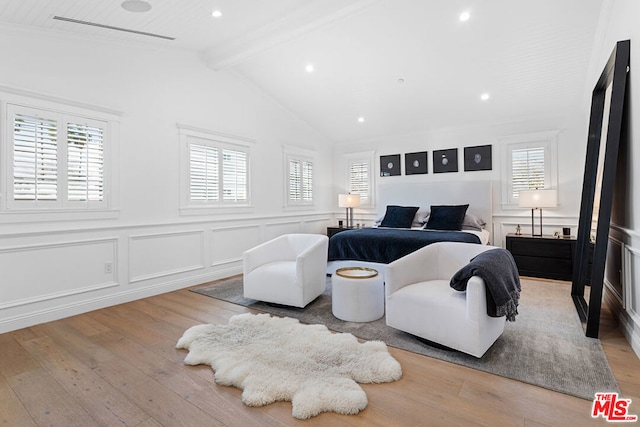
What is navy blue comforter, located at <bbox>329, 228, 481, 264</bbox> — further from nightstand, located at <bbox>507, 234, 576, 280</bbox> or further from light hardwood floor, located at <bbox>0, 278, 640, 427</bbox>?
light hardwood floor, located at <bbox>0, 278, 640, 427</bbox>

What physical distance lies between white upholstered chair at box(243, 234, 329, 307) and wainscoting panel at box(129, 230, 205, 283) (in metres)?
1.27

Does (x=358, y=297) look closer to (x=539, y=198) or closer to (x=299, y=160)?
(x=539, y=198)

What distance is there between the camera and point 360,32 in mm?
3840

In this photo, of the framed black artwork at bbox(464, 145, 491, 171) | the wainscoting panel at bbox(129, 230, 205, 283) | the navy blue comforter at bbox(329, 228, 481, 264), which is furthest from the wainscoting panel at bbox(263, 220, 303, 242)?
the framed black artwork at bbox(464, 145, 491, 171)

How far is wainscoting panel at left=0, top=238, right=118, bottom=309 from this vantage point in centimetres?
301

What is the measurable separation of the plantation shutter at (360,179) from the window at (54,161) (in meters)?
4.53

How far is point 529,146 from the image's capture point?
16.9 feet

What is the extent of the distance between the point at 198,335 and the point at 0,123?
8.64 ft

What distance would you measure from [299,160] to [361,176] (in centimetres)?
138

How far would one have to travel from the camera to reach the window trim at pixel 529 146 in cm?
497

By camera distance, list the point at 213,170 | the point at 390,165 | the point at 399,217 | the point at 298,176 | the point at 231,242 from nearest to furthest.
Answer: the point at 213,170, the point at 231,242, the point at 399,217, the point at 298,176, the point at 390,165

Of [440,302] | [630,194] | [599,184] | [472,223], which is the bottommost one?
[440,302]

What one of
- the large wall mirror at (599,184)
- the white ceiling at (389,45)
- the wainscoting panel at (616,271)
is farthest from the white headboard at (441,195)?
the wainscoting panel at (616,271)

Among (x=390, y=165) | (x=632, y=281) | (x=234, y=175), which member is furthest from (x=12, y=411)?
(x=390, y=165)
